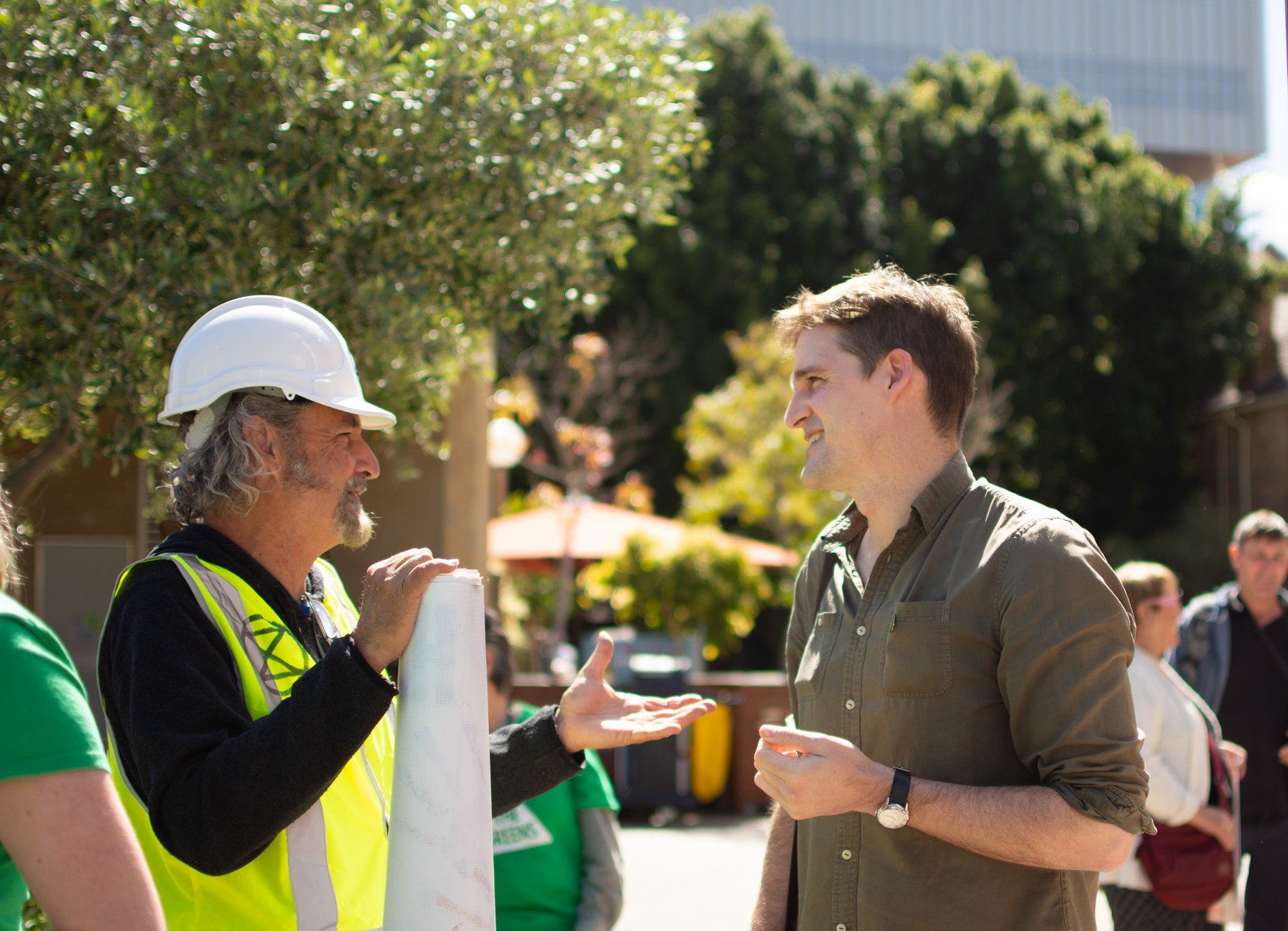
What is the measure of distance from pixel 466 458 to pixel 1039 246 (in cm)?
2169

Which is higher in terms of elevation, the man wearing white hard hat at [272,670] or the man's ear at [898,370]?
the man's ear at [898,370]

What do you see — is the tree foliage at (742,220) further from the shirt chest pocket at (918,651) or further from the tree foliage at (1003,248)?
the shirt chest pocket at (918,651)

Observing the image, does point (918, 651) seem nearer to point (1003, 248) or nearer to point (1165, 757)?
point (1165, 757)

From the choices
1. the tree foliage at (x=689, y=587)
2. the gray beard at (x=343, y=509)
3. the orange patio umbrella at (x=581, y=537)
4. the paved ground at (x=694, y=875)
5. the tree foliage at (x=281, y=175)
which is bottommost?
the paved ground at (x=694, y=875)

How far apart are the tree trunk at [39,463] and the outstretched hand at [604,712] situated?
2368 mm

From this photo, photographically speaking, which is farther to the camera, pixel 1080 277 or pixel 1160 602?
pixel 1080 277

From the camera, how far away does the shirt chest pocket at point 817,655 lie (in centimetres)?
257

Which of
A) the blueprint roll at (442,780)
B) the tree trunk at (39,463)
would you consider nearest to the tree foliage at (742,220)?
the tree trunk at (39,463)

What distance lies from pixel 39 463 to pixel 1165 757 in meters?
4.17

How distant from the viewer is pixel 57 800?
62.3 inches

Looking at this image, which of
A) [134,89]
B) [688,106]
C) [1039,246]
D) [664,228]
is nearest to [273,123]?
[134,89]

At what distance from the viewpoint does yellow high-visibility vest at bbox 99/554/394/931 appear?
2.17 m

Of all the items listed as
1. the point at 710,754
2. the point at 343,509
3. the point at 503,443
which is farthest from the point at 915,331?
the point at 503,443

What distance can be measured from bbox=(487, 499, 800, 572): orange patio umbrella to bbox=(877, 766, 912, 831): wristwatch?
40.7 ft
